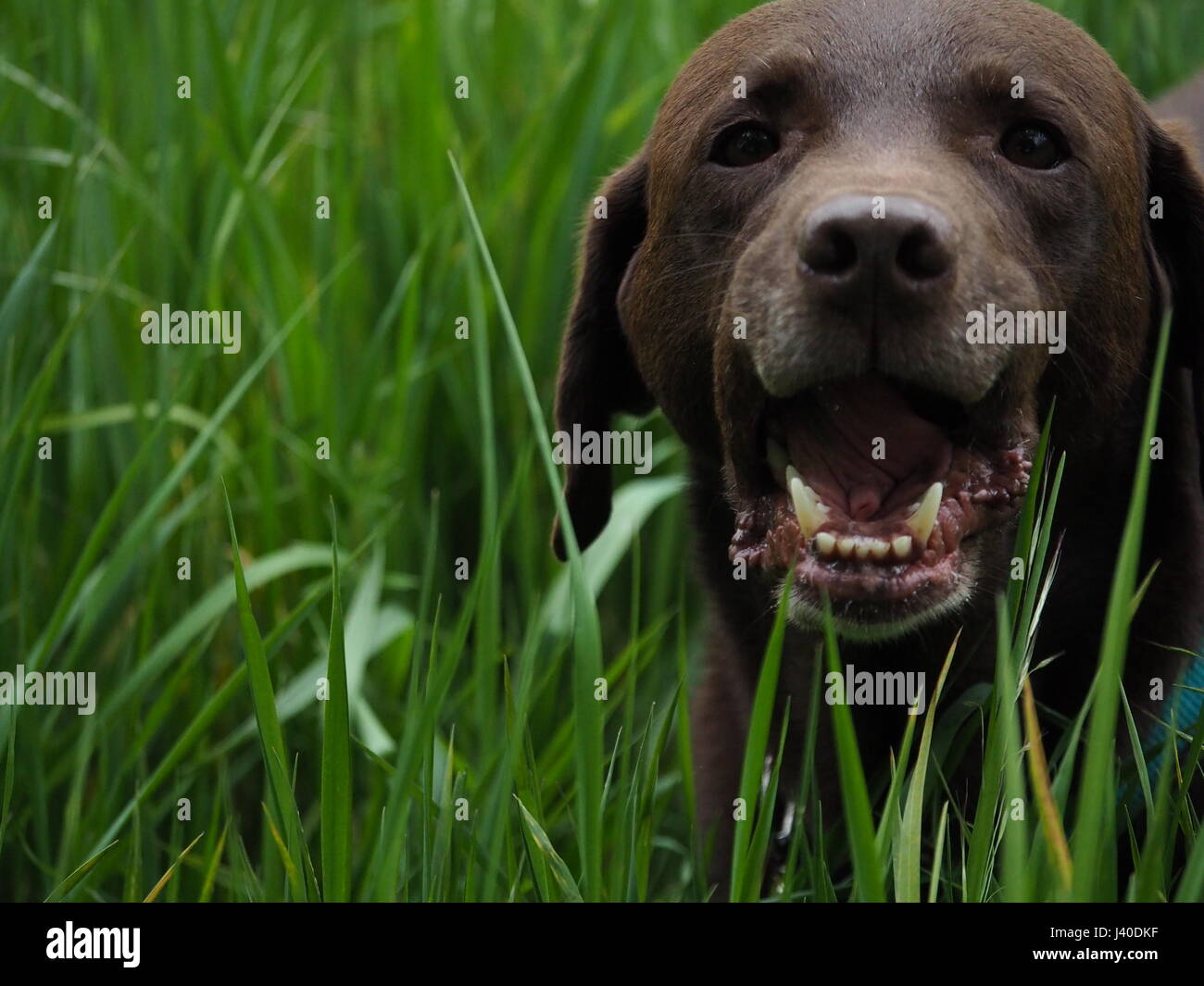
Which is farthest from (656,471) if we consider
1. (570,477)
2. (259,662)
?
(259,662)

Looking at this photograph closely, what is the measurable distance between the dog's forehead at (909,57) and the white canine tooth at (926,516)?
0.60 metres

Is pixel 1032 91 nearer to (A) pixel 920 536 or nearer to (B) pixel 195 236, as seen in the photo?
(A) pixel 920 536

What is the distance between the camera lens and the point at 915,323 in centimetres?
204

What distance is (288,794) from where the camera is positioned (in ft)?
6.11

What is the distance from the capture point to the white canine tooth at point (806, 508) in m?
2.19

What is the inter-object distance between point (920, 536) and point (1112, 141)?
79cm

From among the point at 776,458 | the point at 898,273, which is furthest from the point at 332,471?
the point at 898,273

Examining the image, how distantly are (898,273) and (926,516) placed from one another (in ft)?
1.20

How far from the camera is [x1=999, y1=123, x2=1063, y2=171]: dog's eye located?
231cm

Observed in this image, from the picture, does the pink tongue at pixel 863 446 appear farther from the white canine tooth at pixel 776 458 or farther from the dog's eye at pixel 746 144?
the dog's eye at pixel 746 144

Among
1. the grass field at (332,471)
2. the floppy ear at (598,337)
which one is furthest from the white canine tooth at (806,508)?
the floppy ear at (598,337)

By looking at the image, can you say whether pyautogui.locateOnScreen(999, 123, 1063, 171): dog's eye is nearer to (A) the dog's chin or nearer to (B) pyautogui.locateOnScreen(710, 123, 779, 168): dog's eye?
(B) pyautogui.locateOnScreen(710, 123, 779, 168): dog's eye

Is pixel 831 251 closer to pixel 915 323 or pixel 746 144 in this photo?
pixel 915 323

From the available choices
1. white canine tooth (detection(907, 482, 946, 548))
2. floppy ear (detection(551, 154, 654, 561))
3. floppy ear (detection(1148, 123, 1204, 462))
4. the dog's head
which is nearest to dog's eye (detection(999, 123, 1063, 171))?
the dog's head
